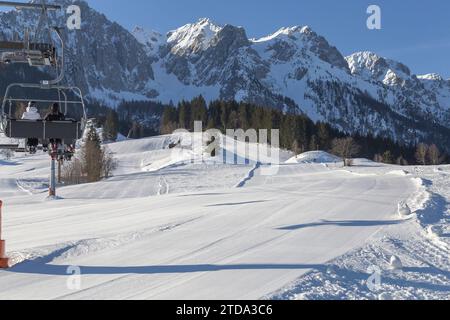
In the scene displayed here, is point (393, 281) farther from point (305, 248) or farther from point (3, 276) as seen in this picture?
point (3, 276)

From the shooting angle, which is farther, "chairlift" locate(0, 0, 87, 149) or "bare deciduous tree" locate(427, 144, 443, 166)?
"bare deciduous tree" locate(427, 144, 443, 166)

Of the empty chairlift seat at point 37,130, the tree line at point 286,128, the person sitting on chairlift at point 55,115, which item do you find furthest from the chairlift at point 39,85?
the tree line at point 286,128

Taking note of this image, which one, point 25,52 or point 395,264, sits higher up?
point 25,52

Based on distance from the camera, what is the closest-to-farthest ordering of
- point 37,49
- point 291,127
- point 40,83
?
point 37,49, point 40,83, point 291,127

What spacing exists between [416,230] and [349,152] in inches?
3821

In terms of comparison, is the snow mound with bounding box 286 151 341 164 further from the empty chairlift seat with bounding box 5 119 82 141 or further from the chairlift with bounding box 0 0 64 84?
the chairlift with bounding box 0 0 64 84

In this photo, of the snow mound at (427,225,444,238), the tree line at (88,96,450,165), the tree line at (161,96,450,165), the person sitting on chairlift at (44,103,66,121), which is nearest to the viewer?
the snow mound at (427,225,444,238)

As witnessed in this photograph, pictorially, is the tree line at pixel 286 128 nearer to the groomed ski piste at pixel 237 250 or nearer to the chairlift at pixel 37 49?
the groomed ski piste at pixel 237 250

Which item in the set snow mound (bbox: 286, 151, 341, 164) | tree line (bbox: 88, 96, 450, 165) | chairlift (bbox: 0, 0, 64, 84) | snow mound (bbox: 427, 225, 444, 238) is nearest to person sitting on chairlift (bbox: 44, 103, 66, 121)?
chairlift (bbox: 0, 0, 64, 84)

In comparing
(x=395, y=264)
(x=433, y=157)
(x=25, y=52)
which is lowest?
(x=395, y=264)

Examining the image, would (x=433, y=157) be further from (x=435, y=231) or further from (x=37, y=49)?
(x=37, y=49)

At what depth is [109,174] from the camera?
214ft

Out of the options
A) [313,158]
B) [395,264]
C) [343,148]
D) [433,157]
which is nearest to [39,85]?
[395,264]
